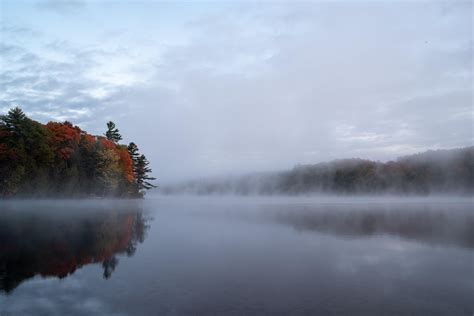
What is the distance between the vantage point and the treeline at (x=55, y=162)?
53.5 m

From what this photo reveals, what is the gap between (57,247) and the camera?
60.2 ft

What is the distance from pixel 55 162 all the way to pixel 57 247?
162ft

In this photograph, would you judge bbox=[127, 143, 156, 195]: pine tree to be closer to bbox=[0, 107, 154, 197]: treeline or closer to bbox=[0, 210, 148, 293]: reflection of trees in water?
bbox=[0, 107, 154, 197]: treeline

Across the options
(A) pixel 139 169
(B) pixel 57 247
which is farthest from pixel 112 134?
(B) pixel 57 247

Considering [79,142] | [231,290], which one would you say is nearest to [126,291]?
[231,290]

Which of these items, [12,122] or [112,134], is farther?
[112,134]

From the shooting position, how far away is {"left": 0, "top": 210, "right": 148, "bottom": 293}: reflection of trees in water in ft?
45.2

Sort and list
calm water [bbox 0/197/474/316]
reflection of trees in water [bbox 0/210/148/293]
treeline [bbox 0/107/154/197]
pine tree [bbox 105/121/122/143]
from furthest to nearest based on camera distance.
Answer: pine tree [bbox 105/121/122/143] < treeline [bbox 0/107/154/197] < reflection of trees in water [bbox 0/210/148/293] < calm water [bbox 0/197/474/316]

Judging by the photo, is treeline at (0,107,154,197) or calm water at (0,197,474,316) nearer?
calm water at (0,197,474,316)

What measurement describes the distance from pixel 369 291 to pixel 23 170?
178 ft

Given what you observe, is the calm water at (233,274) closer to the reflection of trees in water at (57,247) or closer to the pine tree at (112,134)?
the reflection of trees in water at (57,247)

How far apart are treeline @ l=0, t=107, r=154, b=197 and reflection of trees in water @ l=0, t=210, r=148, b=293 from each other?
100ft

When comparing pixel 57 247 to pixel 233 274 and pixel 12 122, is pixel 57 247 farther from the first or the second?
pixel 12 122

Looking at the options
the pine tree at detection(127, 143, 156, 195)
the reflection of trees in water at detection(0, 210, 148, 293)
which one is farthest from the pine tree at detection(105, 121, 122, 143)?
the reflection of trees in water at detection(0, 210, 148, 293)
